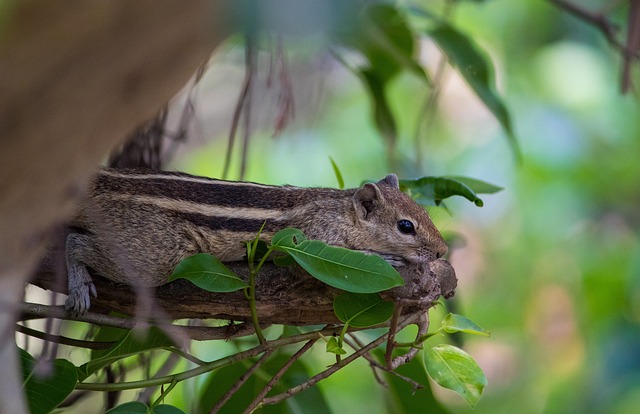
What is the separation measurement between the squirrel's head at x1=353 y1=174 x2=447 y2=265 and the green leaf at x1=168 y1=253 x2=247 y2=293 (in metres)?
0.95

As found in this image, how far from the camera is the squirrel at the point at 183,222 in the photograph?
211 centimetres

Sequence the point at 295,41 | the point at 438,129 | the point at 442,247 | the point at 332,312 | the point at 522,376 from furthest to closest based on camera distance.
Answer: the point at 438,129 < the point at 522,376 < the point at 442,247 < the point at 332,312 < the point at 295,41

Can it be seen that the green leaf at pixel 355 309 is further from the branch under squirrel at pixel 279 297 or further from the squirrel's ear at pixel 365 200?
the squirrel's ear at pixel 365 200

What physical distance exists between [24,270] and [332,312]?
45.3 inches

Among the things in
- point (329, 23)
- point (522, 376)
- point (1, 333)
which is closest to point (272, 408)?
point (1, 333)

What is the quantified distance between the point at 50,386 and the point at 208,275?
0.39m

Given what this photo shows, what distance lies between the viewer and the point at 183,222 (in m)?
2.30

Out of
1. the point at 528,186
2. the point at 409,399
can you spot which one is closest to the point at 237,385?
the point at 409,399

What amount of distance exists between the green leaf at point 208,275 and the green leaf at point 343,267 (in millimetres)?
119

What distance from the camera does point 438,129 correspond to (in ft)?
18.7

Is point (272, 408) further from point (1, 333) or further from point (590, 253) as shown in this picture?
point (590, 253)

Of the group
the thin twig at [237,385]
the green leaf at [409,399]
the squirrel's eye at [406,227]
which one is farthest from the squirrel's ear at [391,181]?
the thin twig at [237,385]

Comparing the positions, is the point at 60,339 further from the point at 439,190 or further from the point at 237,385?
the point at 439,190

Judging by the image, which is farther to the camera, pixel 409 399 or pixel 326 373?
pixel 409 399
